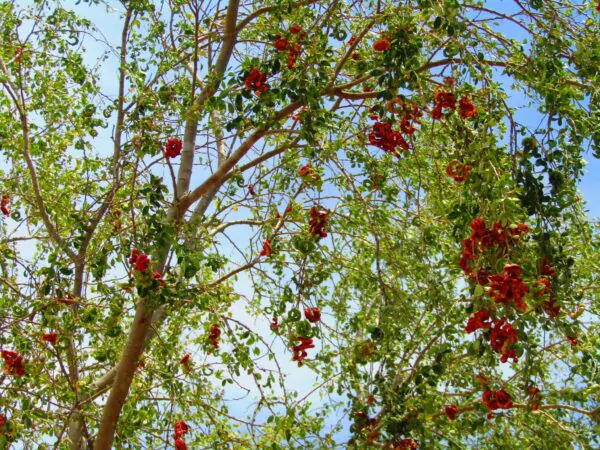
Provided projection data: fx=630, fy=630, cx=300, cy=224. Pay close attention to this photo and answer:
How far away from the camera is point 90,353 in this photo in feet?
13.5

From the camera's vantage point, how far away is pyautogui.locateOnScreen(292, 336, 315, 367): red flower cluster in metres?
2.96

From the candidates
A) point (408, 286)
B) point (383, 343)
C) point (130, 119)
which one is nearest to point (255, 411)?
point (383, 343)

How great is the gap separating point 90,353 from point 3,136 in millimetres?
1857

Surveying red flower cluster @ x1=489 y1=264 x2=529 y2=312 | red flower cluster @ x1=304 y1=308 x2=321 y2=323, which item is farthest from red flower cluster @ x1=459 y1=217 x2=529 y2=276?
red flower cluster @ x1=304 y1=308 x2=321 y2=323

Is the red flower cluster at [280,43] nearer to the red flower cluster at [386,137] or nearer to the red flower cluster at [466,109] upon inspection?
the red flower cluster at [386,137]

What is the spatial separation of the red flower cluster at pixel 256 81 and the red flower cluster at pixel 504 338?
1619mm

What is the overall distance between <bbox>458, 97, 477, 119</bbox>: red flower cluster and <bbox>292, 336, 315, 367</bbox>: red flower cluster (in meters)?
1.23

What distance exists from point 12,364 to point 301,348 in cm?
152

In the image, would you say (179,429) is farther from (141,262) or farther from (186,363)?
(141,262)

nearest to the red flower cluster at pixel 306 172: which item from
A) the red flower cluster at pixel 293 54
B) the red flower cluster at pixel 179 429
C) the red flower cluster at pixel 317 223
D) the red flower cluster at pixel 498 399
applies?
the red flower cluster at pixel 317 223

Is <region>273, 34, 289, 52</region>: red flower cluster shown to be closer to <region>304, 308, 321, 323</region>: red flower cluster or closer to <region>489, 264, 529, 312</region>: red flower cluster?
<region>304, 308, 321, 323</region>: red flower cluster

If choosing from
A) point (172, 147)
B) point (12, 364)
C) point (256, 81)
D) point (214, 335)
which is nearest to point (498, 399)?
point (256, 81)

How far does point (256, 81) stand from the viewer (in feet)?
9.65

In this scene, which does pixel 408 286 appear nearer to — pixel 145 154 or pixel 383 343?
pixel 383 343
